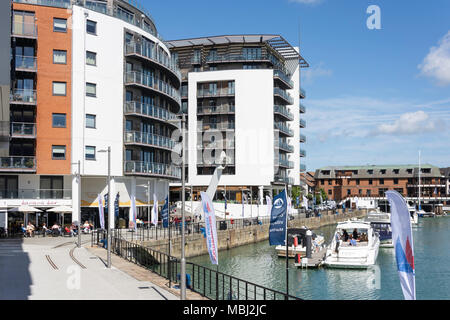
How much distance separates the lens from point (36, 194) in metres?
45.3

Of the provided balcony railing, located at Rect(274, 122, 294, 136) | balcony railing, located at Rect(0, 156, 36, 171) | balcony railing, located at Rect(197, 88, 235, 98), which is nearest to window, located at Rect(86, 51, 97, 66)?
balcony railing, located at Rect(0, 156, 36, 171)

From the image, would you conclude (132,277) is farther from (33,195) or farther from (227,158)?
(227,158)

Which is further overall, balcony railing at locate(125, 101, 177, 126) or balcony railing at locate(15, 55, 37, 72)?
balcony railing at locate(125, 101, 177, 126)

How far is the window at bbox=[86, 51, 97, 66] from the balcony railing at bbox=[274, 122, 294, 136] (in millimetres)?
37325

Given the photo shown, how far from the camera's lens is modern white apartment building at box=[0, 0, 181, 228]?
44.5 metres

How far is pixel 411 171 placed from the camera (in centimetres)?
13488

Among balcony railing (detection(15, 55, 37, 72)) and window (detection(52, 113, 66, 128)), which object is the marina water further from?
balcony railing (detection(15, 55, 37, 72))

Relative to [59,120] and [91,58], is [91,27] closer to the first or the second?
[91,58]

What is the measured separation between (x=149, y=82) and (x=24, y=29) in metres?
13.0

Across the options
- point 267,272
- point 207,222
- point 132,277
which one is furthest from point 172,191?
point 207,222

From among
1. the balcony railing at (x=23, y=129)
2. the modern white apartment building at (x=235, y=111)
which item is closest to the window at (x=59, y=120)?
the balcony railing at (x=23, y=129)

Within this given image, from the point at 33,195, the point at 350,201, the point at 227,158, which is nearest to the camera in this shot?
the point at 33,195

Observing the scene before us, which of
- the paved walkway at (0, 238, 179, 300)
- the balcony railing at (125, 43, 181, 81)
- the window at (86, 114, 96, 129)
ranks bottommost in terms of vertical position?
the paved walkway at (0, 238, 179, 300)

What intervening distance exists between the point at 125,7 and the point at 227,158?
29391 mm
